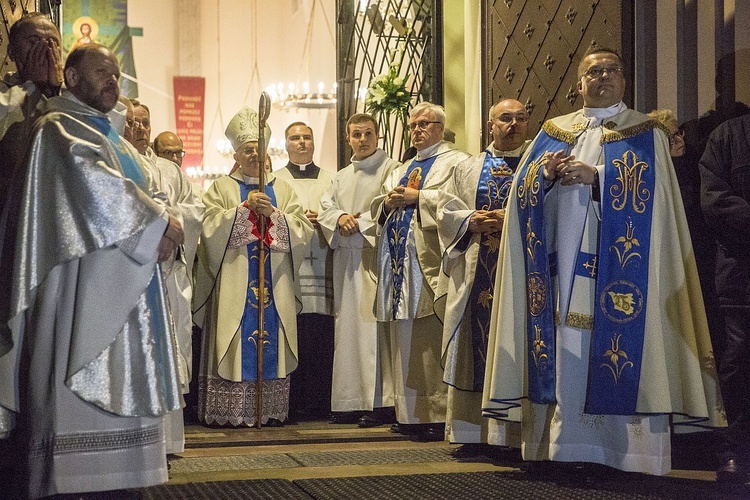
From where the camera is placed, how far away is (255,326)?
7.11 meters

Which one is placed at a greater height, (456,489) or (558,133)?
(558,133)

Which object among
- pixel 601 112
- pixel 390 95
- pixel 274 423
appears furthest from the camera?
pixel 390 95

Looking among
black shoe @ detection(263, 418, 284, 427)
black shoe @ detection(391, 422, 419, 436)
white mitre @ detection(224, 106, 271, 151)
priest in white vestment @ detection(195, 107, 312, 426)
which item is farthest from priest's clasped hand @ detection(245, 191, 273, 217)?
black shoe @ detection(391, 422, 419, 436)

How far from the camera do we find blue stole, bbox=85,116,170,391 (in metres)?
4.00

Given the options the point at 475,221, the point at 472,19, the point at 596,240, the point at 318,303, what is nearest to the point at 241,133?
the point at 318,303

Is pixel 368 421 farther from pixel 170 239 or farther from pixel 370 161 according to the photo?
pixel 170 239

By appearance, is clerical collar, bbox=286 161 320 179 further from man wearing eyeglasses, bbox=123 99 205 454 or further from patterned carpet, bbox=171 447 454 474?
patterned carpet, bbox=171 447 454 474

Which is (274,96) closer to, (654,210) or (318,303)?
(318,303)

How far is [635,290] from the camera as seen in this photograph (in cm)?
463

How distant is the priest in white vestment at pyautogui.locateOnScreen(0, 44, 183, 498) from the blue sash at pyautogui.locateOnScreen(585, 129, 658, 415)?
6.28ft

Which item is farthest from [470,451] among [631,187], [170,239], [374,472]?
[170,239]

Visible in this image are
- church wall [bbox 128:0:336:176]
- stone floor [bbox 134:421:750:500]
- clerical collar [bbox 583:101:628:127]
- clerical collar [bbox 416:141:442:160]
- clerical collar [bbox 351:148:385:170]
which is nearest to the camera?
stone floor [bbox 134:421:750:500]

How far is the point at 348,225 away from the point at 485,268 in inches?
60.3

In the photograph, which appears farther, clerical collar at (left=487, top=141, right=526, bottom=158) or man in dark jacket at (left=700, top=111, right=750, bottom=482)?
clerical collar at (left=487, top=141, right=526, bottom=158)
